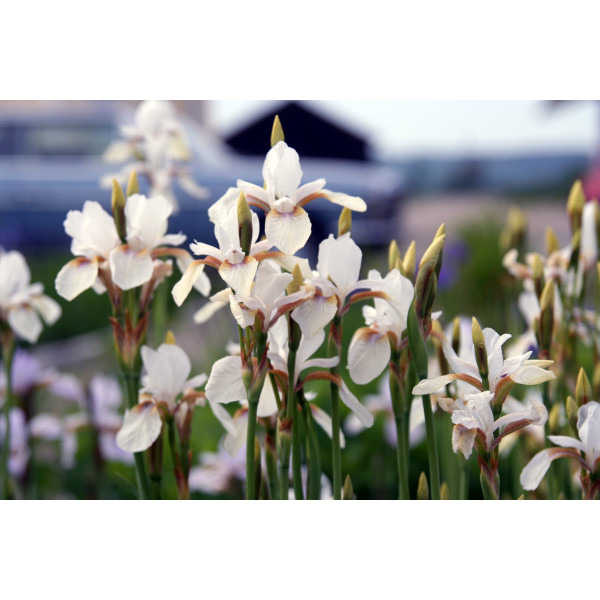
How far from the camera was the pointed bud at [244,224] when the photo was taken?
1.25 feet

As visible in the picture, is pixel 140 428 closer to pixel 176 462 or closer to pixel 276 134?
pixel 176 462

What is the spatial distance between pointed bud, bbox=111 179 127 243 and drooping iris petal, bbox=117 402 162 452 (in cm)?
12

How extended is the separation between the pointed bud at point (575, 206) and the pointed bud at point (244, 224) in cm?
33

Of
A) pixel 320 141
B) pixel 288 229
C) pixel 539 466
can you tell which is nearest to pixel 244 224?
pixel 288 229

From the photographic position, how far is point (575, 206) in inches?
23.2

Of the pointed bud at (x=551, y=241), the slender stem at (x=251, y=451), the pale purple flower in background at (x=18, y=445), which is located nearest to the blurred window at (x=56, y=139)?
the pale purple flower in background at (x=18, y=445)

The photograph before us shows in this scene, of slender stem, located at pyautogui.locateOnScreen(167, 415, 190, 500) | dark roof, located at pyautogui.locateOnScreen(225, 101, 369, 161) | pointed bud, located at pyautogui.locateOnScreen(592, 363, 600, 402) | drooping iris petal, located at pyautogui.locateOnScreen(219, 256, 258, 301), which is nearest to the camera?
drooping iris petal, located at pyautogui.locateOnScreen(219, 256, 258, 301)

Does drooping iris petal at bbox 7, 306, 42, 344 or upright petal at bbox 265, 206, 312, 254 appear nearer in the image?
upright petal at bbox 265, 206, 312, 254

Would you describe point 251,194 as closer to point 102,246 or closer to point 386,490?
point 102,246

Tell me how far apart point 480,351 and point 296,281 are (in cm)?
11

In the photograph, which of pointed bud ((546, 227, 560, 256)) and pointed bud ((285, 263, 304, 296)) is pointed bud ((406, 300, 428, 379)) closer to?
pointed bud ((285, 263, 304, 296))

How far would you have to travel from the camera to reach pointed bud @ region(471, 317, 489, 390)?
1.29 ft

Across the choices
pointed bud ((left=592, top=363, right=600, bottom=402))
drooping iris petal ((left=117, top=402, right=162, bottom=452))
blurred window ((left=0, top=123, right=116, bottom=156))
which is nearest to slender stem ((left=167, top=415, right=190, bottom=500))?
drooping iris petal ((left=117, top=402, right=162, bottom=452))
